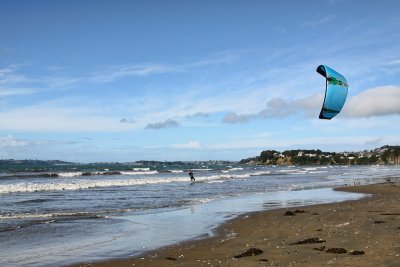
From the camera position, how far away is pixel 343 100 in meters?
9.46

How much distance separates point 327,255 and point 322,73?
3612 millimetres

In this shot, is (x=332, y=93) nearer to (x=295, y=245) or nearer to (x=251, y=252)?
(x=295, y=245)

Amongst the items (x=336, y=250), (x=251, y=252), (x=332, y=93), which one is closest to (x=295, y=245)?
(x=336, y=250)

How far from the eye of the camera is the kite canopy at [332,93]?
8938 mm

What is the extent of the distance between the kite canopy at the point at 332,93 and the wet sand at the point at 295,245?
274 centimetres

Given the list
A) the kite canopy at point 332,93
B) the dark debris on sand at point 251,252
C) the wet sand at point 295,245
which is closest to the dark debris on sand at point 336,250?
the wet sand at point 295,245

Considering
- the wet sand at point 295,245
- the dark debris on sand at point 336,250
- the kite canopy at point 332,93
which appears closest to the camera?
the wet sand at point 295,245

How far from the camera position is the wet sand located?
832 cm

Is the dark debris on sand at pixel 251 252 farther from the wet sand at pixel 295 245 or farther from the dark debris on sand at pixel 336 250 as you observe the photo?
the dark debris on sand at pixel 336 250

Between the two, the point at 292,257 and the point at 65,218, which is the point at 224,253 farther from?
the point at 65,218

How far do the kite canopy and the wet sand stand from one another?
274cm

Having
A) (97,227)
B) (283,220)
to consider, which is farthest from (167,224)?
(283,220)

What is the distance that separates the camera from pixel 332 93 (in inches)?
358

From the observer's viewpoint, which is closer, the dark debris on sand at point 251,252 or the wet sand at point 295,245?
the wet sand at point 295,245
